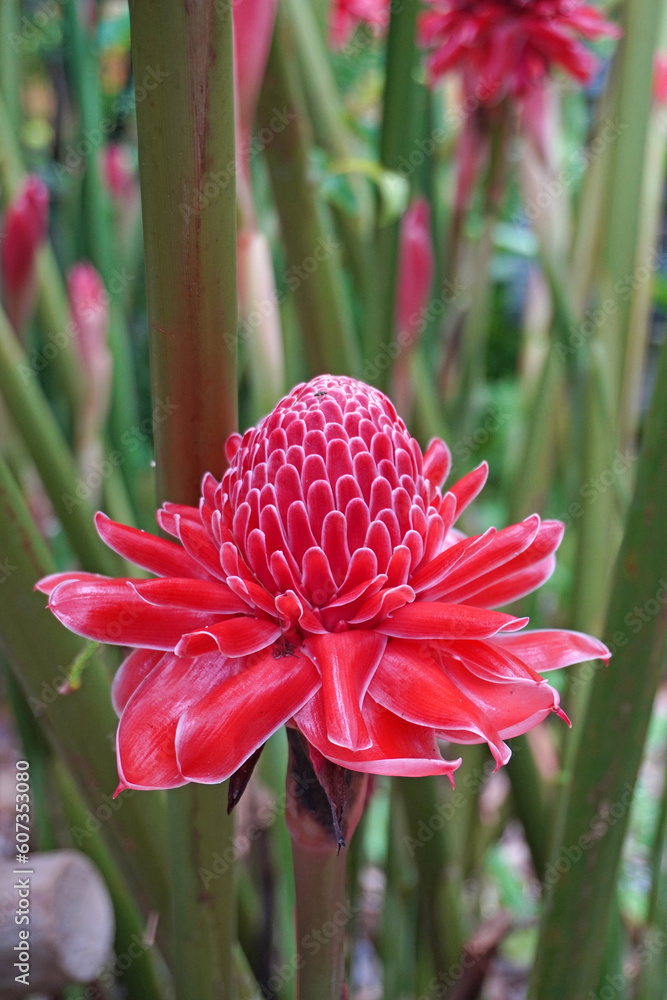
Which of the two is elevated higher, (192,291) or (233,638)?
(192,291)

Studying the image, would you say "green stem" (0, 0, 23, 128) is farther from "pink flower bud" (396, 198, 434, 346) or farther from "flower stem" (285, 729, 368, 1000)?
"flower stem" (285, 729, 368, 1000)

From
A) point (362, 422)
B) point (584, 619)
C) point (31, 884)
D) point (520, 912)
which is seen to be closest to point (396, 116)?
point (362, 422)

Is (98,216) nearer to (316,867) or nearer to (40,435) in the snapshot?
(40,435)

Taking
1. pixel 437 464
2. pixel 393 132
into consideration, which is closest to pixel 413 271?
pixel 393 132

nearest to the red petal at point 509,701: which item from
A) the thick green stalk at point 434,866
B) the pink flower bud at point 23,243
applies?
the thick green stalk at point 434,866

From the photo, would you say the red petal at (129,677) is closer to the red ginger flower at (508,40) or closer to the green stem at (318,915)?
the green stem at (318,915)

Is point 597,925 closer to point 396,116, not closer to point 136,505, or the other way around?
point 396,116

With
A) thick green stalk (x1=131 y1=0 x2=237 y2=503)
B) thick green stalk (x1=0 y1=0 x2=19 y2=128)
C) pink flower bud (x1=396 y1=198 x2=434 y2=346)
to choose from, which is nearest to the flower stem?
thick green stalk (x1=131 y1=0 x2=237 y2=503)
